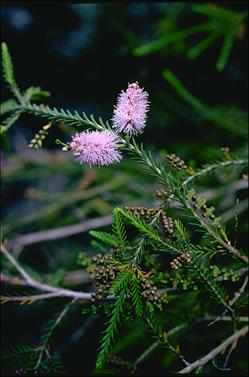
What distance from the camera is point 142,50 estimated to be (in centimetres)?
293

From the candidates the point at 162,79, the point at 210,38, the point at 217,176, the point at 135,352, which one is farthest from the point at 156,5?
the point at 135,352

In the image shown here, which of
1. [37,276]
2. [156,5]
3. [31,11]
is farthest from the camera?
[31,11]

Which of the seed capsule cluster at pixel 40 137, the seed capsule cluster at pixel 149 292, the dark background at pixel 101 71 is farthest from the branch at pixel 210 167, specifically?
the dark background at pixel 101 71

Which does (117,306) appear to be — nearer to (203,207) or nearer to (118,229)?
(118,229)

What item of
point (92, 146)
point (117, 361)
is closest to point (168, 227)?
point (92, 146)

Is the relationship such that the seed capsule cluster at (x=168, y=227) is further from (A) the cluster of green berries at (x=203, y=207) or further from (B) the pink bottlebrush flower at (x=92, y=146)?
(B) the pink bottlebrush flower at (x=92, y=146)

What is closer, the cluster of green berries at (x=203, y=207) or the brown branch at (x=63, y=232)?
the cluster of green berries at (x=203, y=207)

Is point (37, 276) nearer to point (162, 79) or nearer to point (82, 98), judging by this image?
point (162, 79)

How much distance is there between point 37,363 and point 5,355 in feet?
0.39

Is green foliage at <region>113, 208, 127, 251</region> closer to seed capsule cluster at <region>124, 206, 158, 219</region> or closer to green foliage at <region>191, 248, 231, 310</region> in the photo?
seed capsule cluster at <region>124, 206, 158, 219</region>

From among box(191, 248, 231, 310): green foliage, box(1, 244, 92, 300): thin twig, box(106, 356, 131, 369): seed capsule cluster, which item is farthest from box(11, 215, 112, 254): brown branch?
box(191, 248, 231, 310): green foliage

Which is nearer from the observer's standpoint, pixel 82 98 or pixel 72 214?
pixel 72 214

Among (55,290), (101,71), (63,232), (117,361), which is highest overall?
(101,71)

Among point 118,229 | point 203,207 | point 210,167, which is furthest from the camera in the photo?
point 210,167
